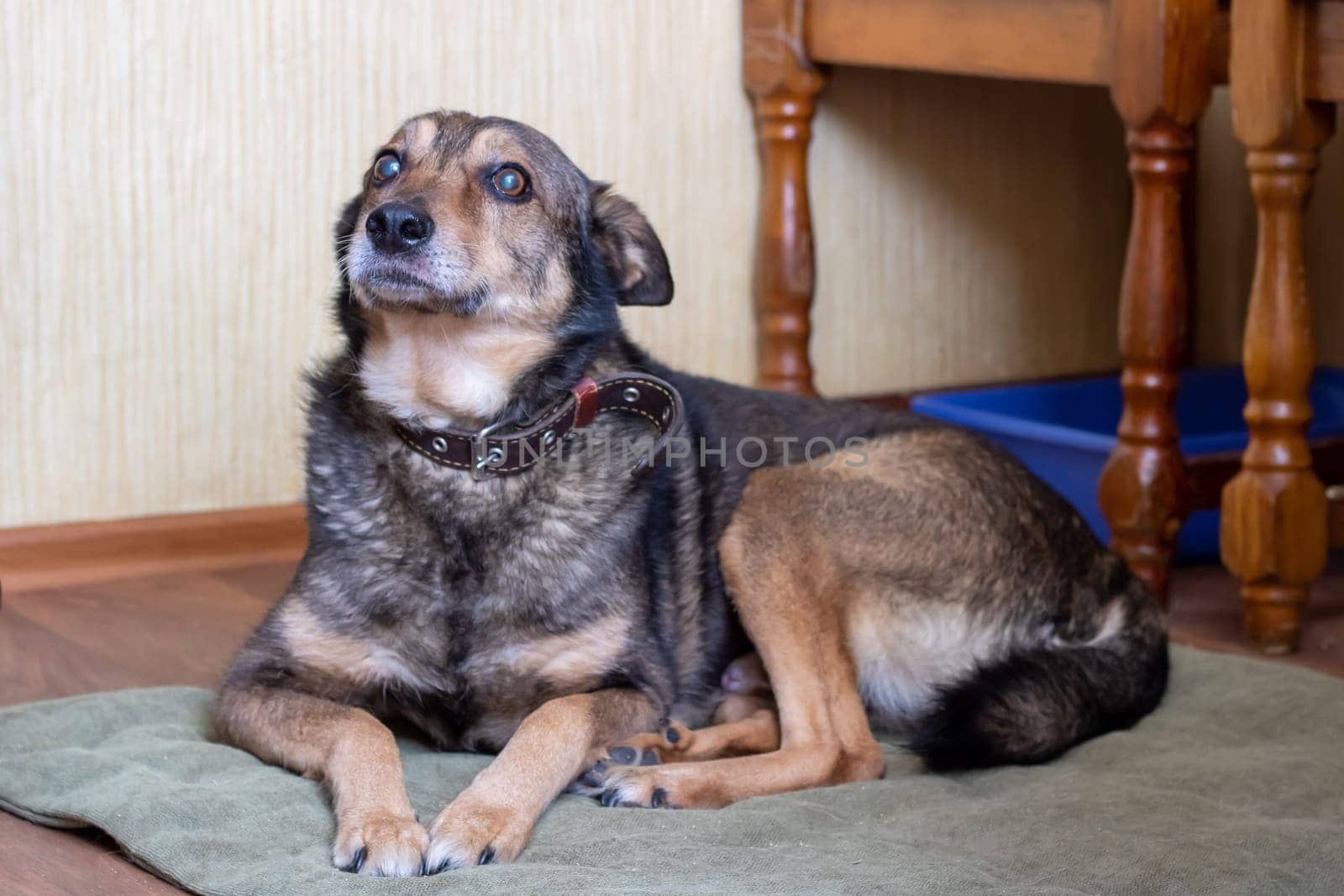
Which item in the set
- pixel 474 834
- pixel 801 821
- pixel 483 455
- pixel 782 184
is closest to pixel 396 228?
pixel 483 455

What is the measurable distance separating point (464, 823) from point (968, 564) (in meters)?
1.07

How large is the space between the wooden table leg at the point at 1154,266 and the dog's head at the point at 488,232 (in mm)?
1145

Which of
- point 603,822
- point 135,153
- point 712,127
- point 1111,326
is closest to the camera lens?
point 603,822

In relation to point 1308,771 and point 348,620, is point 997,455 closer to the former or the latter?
point 1308,771

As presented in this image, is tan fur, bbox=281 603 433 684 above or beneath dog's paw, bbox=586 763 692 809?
above

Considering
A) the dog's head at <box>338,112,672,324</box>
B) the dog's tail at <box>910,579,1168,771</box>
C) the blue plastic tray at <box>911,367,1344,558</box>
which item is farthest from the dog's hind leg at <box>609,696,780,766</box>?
the blue plastic tray at <box>911,367,1344,558</box>

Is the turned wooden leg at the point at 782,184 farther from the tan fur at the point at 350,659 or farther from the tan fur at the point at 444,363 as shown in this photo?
the tan fur at the point at 350,659

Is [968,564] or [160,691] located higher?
[968,564]

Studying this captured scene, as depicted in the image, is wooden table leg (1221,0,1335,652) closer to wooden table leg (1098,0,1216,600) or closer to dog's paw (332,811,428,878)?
wooden table leg (1098,0,1216,600)

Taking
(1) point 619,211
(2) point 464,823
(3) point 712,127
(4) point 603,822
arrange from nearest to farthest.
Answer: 1. (2) point 464,823
2. (4) point 603,822
3. (1) point 619,211
4. (3) point 712,127

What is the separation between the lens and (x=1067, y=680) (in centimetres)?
265

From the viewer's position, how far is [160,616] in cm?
348

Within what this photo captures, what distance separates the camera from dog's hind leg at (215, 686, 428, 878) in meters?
2.09

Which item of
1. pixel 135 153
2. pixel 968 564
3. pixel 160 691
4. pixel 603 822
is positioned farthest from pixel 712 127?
pixel 603 822
